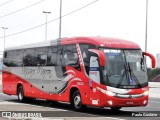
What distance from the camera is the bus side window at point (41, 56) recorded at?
69.8 feet

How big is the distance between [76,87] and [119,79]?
232 cm

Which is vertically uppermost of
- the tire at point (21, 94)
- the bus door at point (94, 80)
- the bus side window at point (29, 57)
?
the bus side window at point (29, 57)

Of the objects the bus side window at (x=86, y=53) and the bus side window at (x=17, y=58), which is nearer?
the bus side window at (x=86, y=53)

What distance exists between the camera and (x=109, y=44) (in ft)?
57.0

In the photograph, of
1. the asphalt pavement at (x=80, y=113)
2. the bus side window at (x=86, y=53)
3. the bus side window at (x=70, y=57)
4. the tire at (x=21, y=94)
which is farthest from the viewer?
the tire at (x=21, y=94)

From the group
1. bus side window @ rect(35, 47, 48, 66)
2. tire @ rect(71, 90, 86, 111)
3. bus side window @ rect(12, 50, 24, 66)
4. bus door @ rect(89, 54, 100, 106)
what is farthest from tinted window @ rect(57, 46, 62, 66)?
bus side window @ rect(12, 50, 24, 66)

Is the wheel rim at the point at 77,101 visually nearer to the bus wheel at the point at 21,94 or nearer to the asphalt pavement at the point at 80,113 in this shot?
the asphalt pavement at the point at 80,113

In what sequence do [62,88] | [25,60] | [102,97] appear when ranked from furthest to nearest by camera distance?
[25,60], [62,88], [102,97]

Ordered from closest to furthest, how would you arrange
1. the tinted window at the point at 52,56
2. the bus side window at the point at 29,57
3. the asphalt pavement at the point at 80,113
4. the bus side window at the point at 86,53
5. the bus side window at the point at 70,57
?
the asphalt pavement at the point at 80,113 < the bus side window at the point at 86,53 < the bus side window at the point at 70,57 < the tinted window at the point at 52,56 < the bus side window at the point at 29,57

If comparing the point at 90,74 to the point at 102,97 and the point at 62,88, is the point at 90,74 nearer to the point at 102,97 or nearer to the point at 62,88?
the point at 102,97

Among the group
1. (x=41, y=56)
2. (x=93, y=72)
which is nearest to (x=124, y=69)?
(x=93, y=72)

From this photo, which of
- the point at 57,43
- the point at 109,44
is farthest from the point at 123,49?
the point at 57,43

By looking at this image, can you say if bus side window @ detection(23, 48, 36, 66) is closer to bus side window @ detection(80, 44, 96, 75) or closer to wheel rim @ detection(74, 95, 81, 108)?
wheel rim @ detection(74, 95, 81, 108)

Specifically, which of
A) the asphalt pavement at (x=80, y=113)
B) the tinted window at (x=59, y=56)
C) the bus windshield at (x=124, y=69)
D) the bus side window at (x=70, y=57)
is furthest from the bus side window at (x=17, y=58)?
the bus windshield at (x=124, y=69)
